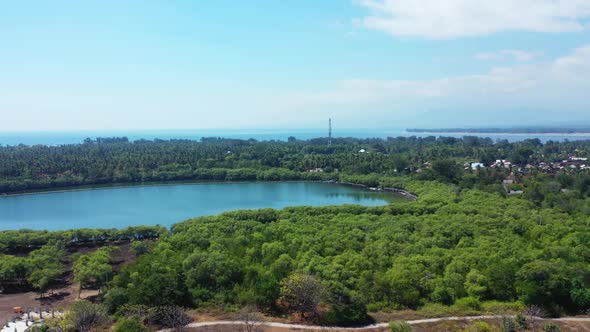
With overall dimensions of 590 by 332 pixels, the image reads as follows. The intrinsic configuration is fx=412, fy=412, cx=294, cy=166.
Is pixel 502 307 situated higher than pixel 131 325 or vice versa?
pixel 131 325

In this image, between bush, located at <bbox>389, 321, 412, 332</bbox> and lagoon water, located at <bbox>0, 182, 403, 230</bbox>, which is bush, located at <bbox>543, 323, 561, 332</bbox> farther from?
lagoon water, located at <bbox>0, 182, 403, 230</bbox>

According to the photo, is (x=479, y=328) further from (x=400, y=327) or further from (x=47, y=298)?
(x=47, y=298)

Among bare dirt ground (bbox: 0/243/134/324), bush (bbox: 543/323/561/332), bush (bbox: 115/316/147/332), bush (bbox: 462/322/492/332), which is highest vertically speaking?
bush (bbox: 115/316/147/332)

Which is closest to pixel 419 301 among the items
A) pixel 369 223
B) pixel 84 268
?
pixel 369 223

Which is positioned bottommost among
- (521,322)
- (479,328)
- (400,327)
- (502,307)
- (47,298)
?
(47,298)

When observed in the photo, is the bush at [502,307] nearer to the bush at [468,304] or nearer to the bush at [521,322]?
the bush at [468,304]

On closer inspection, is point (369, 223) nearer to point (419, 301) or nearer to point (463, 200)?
point (419, 301)

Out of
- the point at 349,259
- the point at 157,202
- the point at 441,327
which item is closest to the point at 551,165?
the point at 349,259

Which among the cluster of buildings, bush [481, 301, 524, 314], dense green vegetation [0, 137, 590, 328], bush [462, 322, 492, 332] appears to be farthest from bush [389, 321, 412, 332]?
the cluster of buildings
